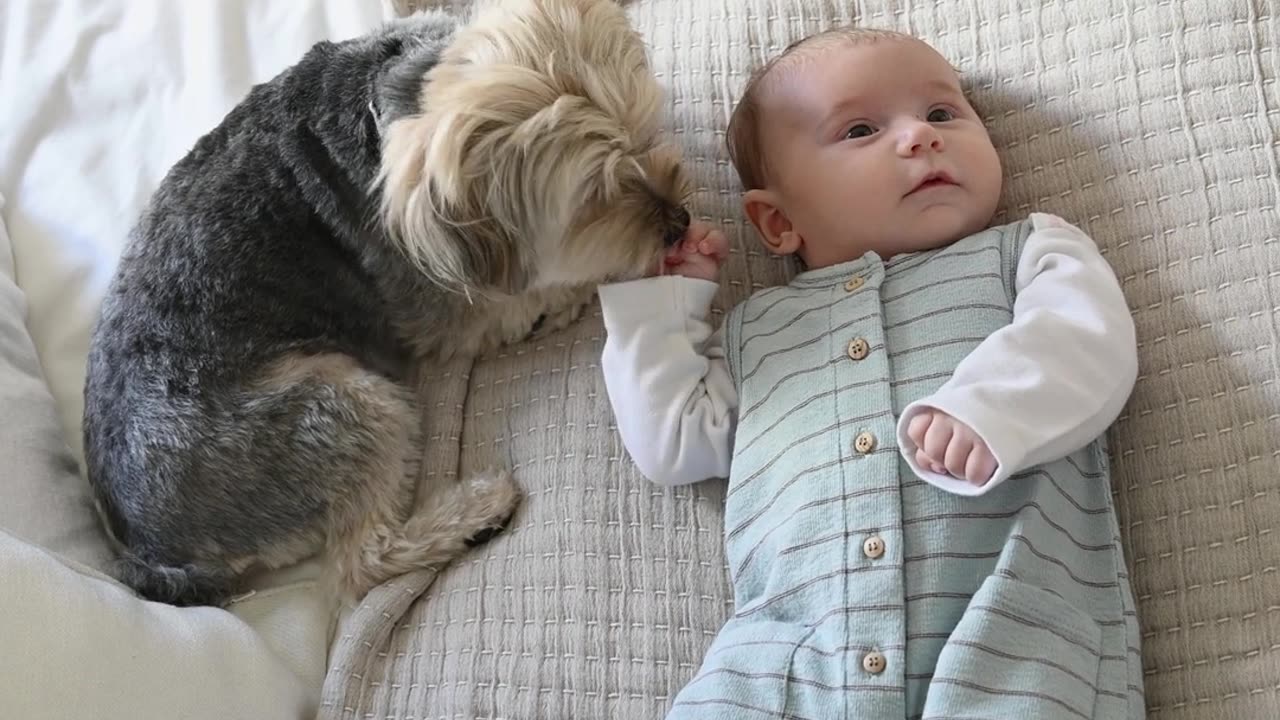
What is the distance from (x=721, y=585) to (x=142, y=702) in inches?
30.6

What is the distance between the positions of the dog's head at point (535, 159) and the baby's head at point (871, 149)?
175mm

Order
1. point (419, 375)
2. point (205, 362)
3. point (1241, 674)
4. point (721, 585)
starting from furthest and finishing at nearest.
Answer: point (419, 375), point (205, 362), point (721, 585), point (1241, 674)

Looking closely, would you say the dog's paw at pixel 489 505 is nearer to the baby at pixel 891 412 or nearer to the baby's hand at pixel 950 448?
the baby at pixel 891 412

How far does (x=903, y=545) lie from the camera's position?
1251 mm

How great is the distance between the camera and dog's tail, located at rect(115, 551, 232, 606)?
61.2 inches

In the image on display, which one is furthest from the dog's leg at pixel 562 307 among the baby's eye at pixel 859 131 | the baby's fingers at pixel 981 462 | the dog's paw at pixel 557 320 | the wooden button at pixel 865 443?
the baby's fingers at pixel 981 462

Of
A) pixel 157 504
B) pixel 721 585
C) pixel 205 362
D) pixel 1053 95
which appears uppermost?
pixel 1053 95

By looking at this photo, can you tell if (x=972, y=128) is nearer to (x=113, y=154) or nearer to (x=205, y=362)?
(x=205, y=362)

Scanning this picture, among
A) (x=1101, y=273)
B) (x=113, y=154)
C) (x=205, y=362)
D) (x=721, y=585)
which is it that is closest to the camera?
(x=1101, y=273)

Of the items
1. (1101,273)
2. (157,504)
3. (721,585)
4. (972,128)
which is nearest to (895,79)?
(972,128)

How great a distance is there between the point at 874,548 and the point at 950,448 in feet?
0.50

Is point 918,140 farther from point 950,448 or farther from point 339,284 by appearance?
point 339,284

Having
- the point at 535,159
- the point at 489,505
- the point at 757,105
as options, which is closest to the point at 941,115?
the point at 757,105

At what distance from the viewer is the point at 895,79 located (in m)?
1.51
